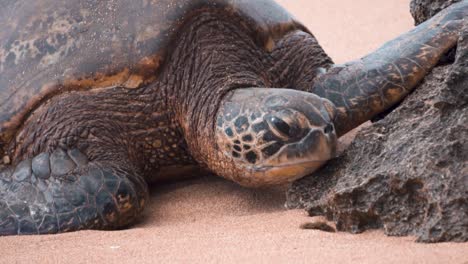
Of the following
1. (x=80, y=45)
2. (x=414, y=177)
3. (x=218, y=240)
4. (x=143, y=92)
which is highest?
(x=80, y=45)

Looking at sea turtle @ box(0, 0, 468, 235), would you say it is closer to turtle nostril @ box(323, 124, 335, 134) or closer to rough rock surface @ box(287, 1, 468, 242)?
turtle nostril @ box(323, 124, 335, 134)

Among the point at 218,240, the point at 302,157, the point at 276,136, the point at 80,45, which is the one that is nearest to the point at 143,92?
the point at 80,45

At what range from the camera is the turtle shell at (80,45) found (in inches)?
157

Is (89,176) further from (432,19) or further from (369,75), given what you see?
(432,19)

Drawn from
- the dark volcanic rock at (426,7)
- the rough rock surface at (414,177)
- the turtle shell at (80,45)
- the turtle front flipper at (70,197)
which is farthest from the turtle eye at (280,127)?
the dark volcanic rock at (426,7)

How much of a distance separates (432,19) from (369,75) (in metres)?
0.48

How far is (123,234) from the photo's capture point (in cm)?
331

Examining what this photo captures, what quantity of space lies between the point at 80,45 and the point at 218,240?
5.14ft

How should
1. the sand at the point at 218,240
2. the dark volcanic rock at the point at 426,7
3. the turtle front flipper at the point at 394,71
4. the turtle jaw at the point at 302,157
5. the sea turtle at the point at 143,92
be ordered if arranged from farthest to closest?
the dark volcanic rock at the point at 426,7 < the turtle front flipper at the point at 394,71 < the sea turtle at the point at 143,92 < the turtle jaw at the point at 302,157 < the sand at the point at 218,240

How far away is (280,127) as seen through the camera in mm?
3479

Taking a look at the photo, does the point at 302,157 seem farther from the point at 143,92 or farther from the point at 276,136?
the point at 143,92

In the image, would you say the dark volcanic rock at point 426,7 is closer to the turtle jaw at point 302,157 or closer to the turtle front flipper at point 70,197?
the turtle jaw at point 302,157

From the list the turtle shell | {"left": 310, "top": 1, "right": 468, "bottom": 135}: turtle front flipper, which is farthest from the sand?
the turtle shell

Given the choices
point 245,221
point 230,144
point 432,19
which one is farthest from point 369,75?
point 245,221
